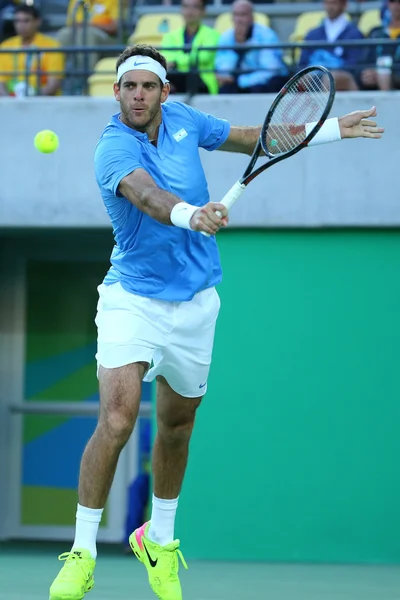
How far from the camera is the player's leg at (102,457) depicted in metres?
4.29

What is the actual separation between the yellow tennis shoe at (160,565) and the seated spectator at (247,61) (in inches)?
156

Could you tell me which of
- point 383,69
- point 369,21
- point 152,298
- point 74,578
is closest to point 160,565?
point 74,578

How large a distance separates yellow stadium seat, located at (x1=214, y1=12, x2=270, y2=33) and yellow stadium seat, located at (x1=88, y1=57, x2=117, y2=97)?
105 centimetres

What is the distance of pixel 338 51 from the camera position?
7.86m

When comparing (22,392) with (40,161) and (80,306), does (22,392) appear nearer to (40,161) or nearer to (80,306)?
(80,306)

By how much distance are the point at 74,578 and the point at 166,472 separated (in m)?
0.73

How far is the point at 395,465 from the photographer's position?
24.9 feet

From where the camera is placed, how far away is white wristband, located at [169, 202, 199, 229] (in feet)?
12.9

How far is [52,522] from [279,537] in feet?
10.1

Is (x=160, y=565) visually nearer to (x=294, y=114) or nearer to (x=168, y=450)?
(x=168, y=450)

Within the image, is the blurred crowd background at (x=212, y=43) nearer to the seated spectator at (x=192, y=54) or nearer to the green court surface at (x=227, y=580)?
the seated spectator at (x=192, y=54)

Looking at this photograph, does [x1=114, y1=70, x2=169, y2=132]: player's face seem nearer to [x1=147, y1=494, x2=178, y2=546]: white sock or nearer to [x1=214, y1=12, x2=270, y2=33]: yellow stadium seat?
[x1=147, y1=494, x2=178, y2=546]: white sock

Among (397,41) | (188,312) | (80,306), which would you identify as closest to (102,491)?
(188,312)

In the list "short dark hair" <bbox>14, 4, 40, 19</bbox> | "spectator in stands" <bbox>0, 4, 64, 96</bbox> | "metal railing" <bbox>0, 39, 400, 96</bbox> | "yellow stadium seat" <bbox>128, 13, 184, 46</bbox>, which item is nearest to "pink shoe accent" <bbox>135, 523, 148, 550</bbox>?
"metal railing" <bbox>0, 39, 400, 96</bbox>
